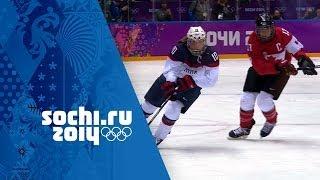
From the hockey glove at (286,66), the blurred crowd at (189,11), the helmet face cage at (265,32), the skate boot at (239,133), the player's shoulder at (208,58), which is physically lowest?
the blurred crowd at (189,11)

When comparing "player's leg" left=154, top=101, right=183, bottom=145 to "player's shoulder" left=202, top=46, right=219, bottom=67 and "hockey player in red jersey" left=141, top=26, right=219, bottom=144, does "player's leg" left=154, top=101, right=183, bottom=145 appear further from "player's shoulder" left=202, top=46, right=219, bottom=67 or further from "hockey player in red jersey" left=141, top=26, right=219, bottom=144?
"player's shoulder" left=202, top=46, right=219, bottom=67

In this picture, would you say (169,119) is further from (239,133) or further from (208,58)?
(239,133)

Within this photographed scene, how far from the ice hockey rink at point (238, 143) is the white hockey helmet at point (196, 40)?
2.45 ft

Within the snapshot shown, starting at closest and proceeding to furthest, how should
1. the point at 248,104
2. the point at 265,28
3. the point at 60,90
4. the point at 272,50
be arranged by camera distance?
the point at 60,90 < the point at 265,28 < the point at 272,50 < the point at 248,104

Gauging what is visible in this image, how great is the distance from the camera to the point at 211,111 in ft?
28.9

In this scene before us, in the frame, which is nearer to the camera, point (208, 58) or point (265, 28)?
point (208, 58)

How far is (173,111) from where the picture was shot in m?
6.39

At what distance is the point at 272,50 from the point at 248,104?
1.59ft

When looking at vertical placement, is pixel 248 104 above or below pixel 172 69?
below

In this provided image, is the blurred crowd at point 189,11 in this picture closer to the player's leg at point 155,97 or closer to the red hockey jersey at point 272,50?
the red hockey jersey at point 272,50

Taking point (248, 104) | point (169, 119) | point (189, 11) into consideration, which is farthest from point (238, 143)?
point (189, 11)

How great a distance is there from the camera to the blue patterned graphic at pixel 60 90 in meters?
3.26

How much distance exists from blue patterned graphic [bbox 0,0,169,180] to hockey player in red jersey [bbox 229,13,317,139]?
3528 millimetres

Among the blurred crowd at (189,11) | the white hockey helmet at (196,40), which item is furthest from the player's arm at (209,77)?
the blurred crowd at (189,11)
